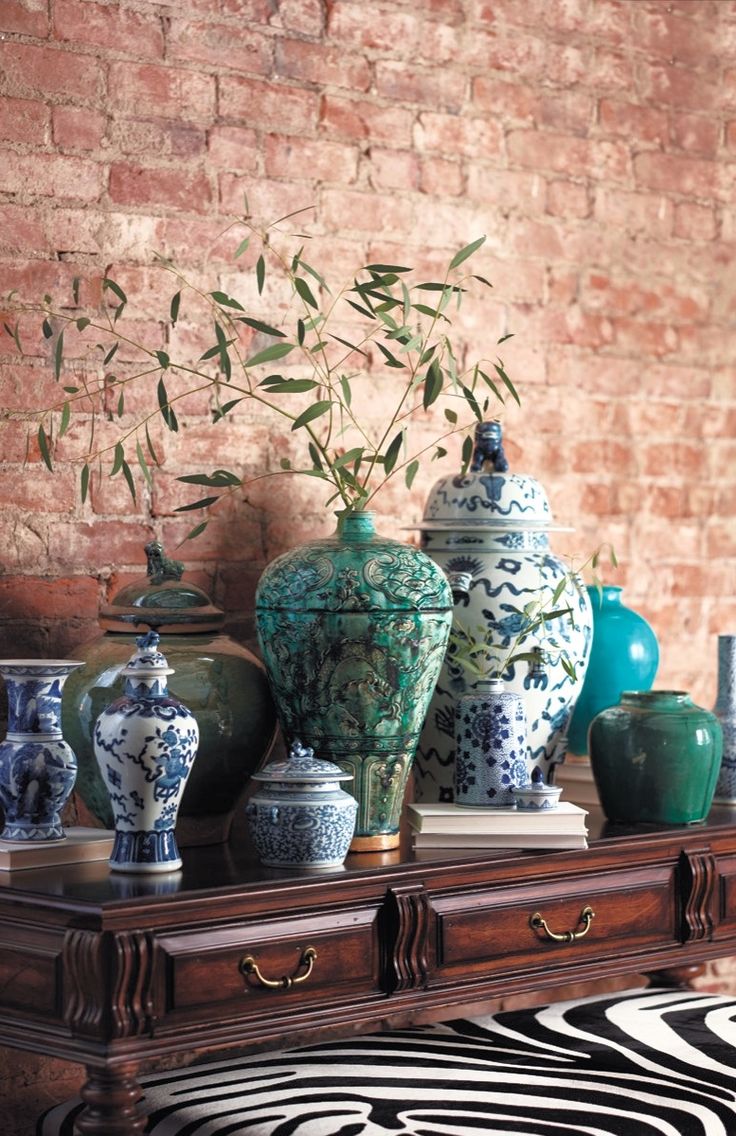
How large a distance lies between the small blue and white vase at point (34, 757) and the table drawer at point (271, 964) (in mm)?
297

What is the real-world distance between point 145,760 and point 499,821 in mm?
573

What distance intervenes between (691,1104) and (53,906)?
0.91 meters

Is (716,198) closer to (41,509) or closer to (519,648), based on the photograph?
(519,648)

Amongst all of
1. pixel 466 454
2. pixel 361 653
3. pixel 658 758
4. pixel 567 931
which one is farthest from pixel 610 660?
pixel 361 653

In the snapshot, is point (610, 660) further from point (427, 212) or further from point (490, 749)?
point (427, 212)

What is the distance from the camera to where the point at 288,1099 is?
2.10 meters

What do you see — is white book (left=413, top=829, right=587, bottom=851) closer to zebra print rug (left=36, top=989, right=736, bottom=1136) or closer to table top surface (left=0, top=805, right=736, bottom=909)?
table top surface (left=0, top=805, right=736, bottom=909)

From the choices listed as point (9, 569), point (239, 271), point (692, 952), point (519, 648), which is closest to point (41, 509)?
point (9, 569)

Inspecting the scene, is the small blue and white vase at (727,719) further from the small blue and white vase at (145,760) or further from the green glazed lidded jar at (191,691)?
the small blue and white vase at (145,760)

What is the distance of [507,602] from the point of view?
2.54 meters

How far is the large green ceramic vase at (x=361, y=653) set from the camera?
2.23 metres

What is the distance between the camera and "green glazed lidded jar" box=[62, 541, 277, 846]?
2256 millimetres

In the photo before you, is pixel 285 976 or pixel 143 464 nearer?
pixel 285 976

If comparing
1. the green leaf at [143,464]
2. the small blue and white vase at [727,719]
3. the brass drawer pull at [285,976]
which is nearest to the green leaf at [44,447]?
the green leaf at [143,464]
